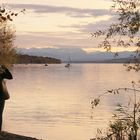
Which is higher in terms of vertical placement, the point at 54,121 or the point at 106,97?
the point at 106,97

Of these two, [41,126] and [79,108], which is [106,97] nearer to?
[79,108]

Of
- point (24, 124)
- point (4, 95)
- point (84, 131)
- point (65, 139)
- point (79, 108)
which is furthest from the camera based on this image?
point (79, 108)

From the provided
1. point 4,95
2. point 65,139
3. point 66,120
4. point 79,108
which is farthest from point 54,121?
point 4,95

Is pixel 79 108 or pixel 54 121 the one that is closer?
pixel 54 121

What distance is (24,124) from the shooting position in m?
29.9

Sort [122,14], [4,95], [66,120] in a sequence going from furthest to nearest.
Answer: [66,120]
[4,95]
[122,14]

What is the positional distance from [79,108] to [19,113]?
20.9ft

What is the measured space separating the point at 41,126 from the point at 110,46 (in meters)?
15.8

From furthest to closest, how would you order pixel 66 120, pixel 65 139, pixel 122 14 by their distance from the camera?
1. pixel 66 120
2. pixel 65 139
3. pixel 122 14

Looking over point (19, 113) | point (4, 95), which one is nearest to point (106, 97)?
point (19, 113)

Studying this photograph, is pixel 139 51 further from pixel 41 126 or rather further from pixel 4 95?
pixel 41 126

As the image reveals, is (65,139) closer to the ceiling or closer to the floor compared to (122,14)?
closer to the floor

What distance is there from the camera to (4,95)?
19.1 meters

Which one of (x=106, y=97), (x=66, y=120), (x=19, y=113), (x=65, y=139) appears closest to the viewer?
(x=65, y=139)
